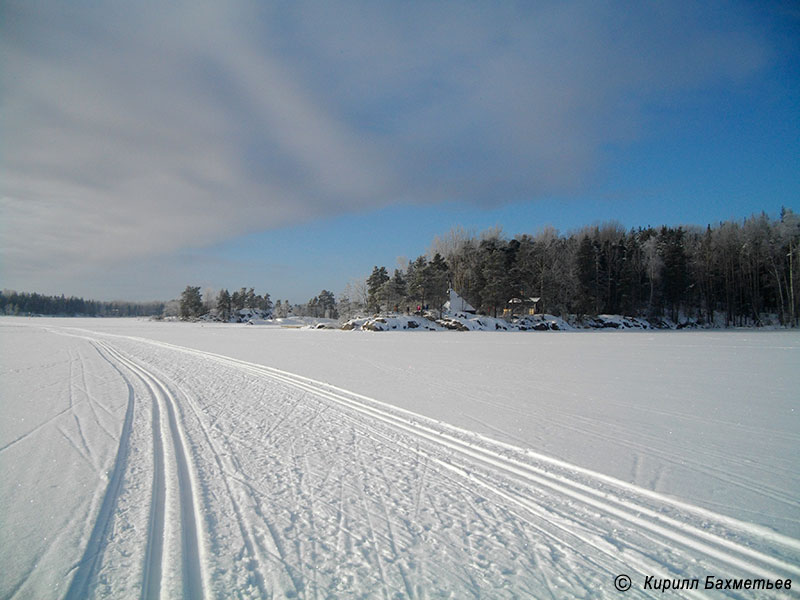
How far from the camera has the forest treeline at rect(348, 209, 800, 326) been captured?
50875 millimetres

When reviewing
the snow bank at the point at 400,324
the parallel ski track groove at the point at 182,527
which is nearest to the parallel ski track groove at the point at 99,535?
the parallel ski track groove at the point at 182,527

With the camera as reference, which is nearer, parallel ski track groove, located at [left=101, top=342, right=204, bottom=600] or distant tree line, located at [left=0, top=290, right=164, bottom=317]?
parallel ski track groove, located at [left=101, top=342, right=204, bottom=600]

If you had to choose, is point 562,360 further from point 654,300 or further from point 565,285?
point 654,300

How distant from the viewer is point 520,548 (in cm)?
324

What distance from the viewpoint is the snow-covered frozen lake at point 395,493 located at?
9.79ft

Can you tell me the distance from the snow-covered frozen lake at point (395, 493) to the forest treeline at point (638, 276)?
4538cm

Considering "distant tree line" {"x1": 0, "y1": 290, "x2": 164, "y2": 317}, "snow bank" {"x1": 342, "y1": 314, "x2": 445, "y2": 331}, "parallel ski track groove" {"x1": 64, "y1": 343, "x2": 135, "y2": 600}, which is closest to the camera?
"parallel ski track groove" {"x1": 64, "y1": 343, "x2": 135, "y2": 600}

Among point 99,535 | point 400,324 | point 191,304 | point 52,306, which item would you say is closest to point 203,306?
point 191,304

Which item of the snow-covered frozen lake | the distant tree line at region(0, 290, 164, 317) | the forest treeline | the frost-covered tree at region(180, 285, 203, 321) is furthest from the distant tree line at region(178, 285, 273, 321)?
the snow-covered frozen lake

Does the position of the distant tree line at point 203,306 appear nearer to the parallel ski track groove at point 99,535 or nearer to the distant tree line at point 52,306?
the distant tree line at point 52,306

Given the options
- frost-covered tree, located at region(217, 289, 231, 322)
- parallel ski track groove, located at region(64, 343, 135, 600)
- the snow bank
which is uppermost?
frost-covered tree, located at region(217, 289, 231, 322)

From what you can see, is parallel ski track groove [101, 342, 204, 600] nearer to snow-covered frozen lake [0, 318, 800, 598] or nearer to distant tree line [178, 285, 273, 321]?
snow-covered frozen lake [0, 318, 800, 598]

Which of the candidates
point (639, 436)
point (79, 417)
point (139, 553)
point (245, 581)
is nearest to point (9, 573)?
point (139, 553)

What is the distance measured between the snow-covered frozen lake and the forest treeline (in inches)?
1786
